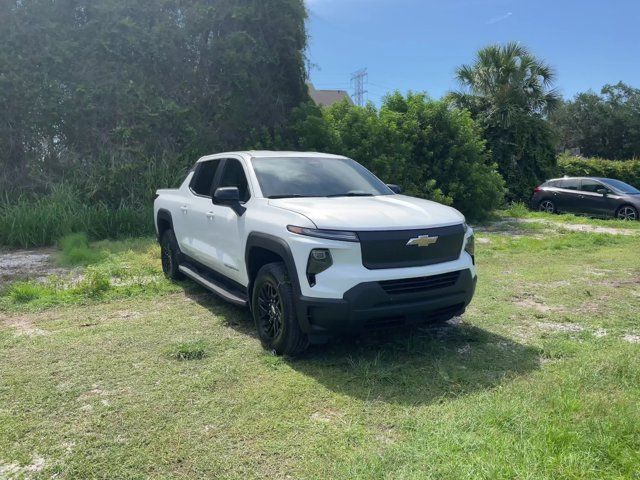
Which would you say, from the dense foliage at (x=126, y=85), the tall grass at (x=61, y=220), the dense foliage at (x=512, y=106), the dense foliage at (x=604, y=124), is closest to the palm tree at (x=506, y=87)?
the dense foliage at (x=512, y=106)

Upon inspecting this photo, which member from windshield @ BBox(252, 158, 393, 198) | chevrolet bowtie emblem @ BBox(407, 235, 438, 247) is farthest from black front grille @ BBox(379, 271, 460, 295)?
windshield @ BBox(252, 158, 393, 198)

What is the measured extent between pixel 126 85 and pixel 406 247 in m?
10.4

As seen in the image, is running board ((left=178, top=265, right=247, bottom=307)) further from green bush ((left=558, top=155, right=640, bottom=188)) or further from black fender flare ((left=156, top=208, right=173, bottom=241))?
green bush ((left=558, top=155, right=640, bottom=188))

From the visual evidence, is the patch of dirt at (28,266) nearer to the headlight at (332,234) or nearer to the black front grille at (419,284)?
the headlight at (332,234)

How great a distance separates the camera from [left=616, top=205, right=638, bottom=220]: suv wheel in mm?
15375

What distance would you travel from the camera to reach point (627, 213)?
15.6 meters

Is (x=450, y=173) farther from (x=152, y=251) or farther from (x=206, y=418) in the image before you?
(x=206, y=418)

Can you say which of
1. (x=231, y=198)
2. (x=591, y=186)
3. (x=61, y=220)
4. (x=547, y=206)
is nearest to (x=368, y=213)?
(x=231, y=198)

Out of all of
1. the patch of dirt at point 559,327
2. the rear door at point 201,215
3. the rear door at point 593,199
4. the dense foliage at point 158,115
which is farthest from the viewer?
the rear door at point 593,199

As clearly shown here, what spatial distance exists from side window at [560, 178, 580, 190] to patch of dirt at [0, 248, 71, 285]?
1530 cm

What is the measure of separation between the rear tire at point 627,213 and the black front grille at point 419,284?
45.2 feet

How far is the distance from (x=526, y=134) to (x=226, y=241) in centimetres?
1862

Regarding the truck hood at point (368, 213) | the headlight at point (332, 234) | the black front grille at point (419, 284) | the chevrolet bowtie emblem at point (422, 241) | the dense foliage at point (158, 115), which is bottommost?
the black front grille at point (419, 284)

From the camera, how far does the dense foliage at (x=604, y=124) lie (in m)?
46.2
